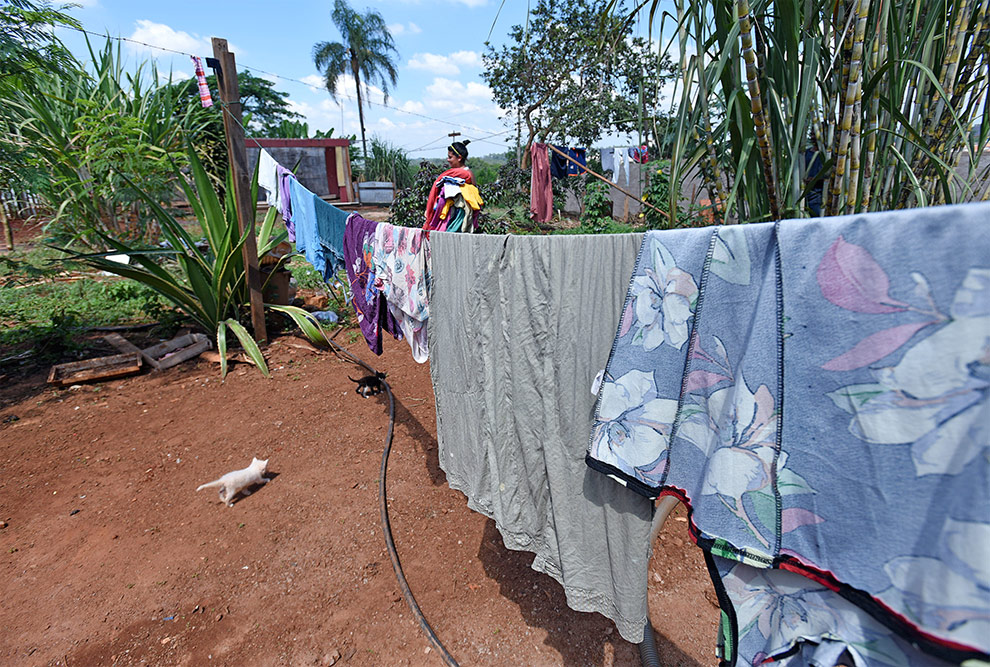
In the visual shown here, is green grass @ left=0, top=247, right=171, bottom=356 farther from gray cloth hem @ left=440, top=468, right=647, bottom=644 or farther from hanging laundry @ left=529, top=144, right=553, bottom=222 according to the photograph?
hanging laundry @ left=529, top=144, right=553, bottom=222

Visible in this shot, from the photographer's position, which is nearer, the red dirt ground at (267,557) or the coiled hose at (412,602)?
the coiled hose at (412,602)

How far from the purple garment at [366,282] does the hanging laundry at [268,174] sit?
2.18 m

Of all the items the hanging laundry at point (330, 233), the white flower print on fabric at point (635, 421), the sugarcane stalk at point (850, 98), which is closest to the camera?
the sugarcane stalk at point (850, 98)

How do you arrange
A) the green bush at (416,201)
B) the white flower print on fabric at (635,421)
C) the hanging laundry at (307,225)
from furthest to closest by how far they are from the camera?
the green bush at (416,201)
the hanging laundry at (307,225)
the white flower print on fabric at (635,421)

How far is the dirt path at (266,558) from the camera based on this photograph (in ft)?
6.73

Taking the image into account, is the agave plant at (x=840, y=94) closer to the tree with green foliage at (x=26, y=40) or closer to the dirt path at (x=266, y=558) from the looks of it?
the dirt path at (x=266, y=558)

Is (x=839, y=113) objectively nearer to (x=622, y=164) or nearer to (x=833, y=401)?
(x=833, y=401)

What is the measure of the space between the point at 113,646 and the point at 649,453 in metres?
2.46

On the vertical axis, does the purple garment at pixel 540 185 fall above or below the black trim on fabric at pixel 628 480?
above

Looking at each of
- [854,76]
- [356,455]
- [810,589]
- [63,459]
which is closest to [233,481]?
[356,455]

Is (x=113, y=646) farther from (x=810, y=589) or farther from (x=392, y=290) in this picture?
(x=810, y=589)

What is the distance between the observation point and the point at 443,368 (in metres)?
1.92

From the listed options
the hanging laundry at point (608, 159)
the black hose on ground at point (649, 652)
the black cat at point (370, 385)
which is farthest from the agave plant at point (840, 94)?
the hanging laundry at point (608, 159)

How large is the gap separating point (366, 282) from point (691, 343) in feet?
7.53
